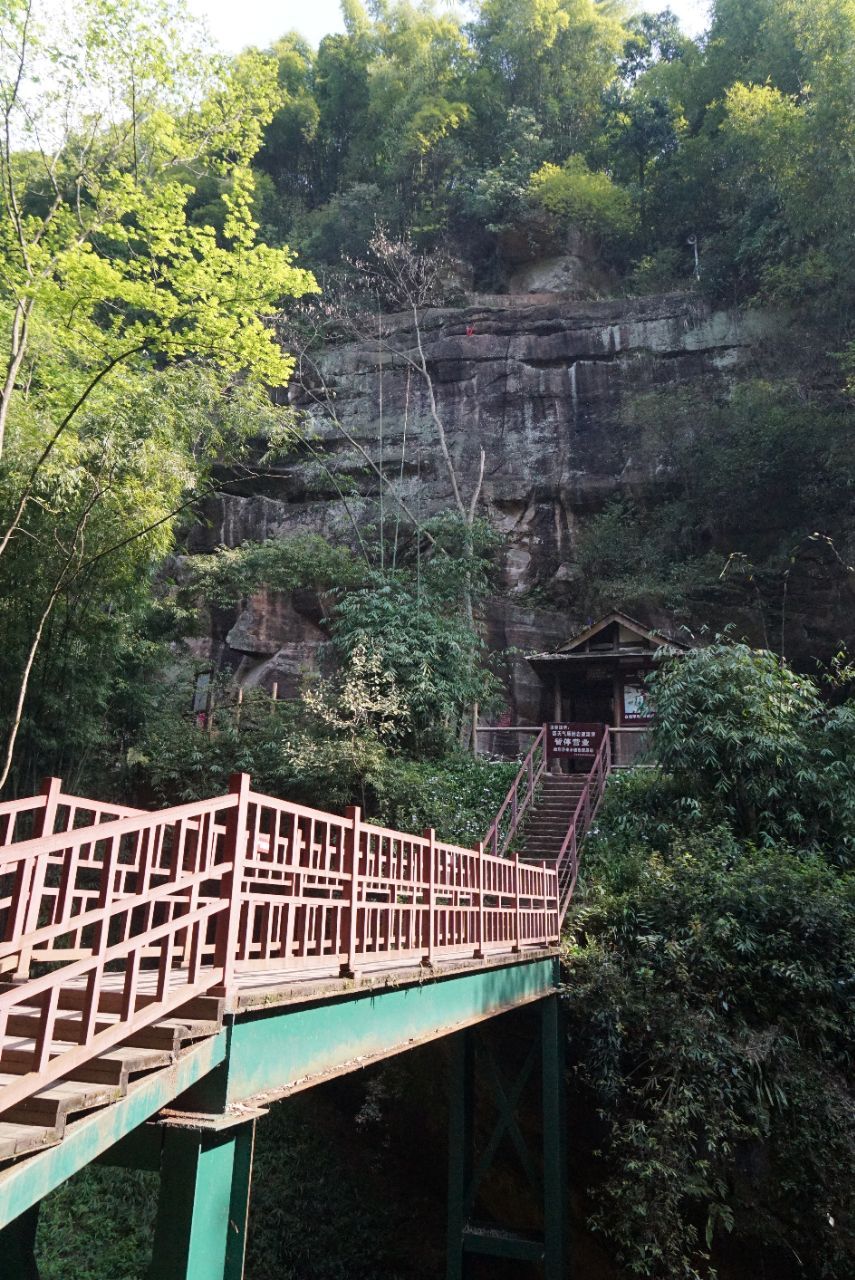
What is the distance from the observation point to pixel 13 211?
8.67 metres

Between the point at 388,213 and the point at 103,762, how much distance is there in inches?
870

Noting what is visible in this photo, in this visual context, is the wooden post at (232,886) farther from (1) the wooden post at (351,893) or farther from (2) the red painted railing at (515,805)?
(2) the red painted railing at (515,805)

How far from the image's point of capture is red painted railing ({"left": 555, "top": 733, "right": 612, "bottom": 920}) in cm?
1029

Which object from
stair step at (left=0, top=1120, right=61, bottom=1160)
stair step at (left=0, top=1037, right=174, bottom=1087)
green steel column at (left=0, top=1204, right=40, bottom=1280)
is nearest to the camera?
stair step at (left=0, top=1120, right=61, bottom=1160)

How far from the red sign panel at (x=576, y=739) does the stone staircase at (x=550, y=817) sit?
1.70 ft

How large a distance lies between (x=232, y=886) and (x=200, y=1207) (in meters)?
1.06

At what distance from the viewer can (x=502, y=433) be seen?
919 inches

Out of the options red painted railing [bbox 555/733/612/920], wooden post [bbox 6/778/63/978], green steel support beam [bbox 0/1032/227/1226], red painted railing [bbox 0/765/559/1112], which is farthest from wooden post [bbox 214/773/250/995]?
red painted railing [bbox 555/733/612/920]

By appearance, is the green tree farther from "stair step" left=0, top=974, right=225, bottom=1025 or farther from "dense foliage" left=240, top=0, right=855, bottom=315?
"dense foliage" left=240, top=0, right=855, bottom=315

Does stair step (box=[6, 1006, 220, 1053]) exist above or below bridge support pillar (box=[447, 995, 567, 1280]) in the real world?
above

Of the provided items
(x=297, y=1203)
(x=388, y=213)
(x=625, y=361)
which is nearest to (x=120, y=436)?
(x=297, y=1203)

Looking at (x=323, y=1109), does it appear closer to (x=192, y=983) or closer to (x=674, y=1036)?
(x=674, y=1036)

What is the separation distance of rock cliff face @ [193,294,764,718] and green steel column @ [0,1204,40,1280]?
1725 centimetres

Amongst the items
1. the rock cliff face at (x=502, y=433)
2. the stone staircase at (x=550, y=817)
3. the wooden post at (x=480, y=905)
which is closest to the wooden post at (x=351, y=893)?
the wooden post at (x=480, y=905)
